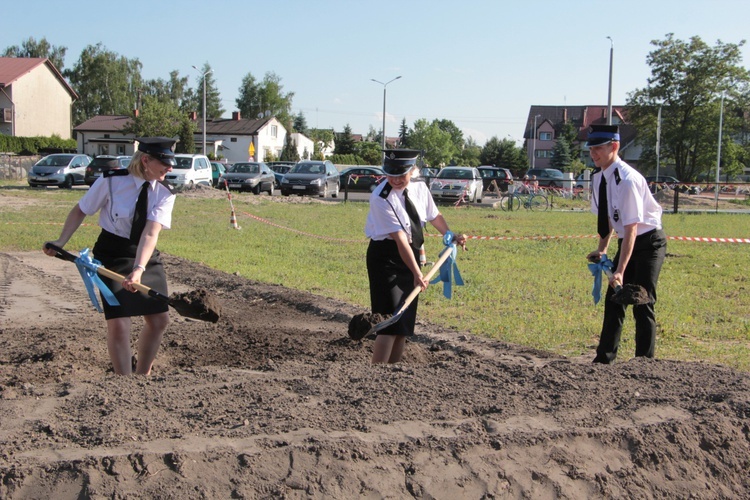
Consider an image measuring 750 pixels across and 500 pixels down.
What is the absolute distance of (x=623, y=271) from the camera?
5.69 metres

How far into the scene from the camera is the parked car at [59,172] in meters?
31.8

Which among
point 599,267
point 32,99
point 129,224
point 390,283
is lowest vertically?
point 390,283

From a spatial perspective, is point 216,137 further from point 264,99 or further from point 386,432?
point 386,432

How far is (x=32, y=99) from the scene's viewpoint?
214 feet

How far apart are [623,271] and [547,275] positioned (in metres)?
5.73

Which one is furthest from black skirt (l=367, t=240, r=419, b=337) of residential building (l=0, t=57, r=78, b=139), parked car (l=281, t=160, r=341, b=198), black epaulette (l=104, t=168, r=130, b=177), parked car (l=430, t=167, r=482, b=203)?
residential building (l=0, t=57, r=78, b=139)

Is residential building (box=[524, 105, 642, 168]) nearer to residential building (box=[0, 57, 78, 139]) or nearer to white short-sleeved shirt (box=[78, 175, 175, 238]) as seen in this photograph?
residential building (box=[0, 57, 78, 139])

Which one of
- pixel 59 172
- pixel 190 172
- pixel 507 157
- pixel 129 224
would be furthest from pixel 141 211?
pixel 507 157

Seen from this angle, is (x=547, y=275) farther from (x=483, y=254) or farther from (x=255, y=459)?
(x=255, y=459)

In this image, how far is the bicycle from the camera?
93.2 ft

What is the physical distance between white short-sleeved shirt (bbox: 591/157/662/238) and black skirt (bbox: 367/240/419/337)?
159 centimetres

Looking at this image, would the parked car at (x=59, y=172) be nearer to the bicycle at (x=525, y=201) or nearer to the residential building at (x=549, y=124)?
the bicycle at (x=525, y=201)

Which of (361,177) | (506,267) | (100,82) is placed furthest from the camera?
(100,82)

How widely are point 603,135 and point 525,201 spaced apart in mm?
23772
